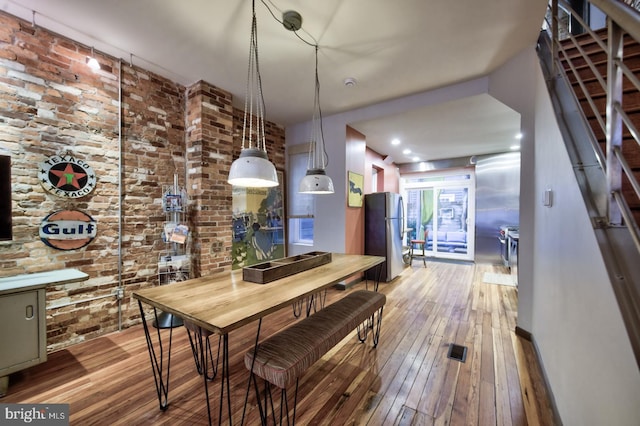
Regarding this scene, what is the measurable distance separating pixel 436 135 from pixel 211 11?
402cm

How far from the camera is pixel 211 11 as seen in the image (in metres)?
1.98

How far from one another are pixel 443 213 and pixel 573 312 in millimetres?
6085

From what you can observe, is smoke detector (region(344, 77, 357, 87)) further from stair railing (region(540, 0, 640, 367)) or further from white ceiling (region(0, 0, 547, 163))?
stair railing (region(540, 0, 640, 367))

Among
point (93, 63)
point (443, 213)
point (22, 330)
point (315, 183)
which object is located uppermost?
point (93, 63)

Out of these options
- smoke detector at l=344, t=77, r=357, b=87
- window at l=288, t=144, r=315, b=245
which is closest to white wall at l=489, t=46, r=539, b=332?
smoke detector at l=344, t=77, r=357, b=87

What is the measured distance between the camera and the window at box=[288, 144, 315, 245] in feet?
14.6

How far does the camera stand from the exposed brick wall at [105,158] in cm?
210

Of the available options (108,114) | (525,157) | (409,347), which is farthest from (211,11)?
(409,347)

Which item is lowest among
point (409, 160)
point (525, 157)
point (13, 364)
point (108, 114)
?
point (13, 364)

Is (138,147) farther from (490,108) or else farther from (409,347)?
(490,108)

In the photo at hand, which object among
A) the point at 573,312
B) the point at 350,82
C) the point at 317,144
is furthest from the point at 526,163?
the point at 317,144

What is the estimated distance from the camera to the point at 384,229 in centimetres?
445

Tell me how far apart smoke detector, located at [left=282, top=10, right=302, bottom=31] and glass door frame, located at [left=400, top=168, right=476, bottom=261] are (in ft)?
18.8

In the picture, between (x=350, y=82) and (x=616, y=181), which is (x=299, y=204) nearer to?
(x=350, y=82)
